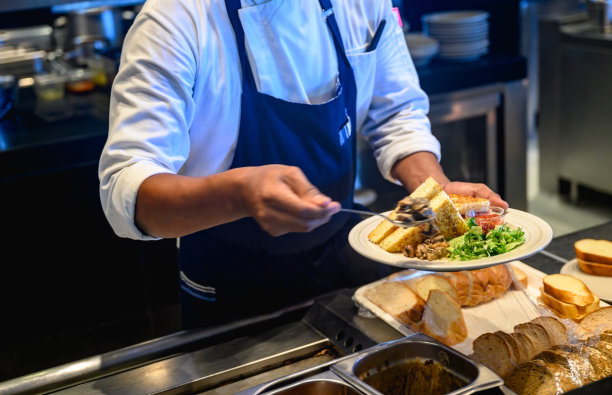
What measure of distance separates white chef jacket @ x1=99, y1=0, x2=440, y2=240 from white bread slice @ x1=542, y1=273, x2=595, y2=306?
20.7 inches

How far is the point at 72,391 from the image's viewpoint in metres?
1.61

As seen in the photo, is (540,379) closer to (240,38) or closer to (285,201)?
(285,201)

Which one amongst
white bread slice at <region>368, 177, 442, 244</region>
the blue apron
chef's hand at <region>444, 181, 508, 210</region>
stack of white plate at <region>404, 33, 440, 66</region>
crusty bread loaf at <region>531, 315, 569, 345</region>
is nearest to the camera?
crusty bread loaf at <region>531, 315, 569, 345</region>

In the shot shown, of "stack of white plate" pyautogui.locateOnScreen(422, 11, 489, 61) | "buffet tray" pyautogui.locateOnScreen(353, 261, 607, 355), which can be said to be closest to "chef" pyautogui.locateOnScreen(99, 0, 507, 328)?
"buffet tray" pyautogui.locateOnScreen(353, 261, 607, 355)

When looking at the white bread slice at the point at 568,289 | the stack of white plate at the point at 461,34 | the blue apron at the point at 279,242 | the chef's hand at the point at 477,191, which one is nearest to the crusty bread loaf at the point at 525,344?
the white bread slice at the point at 568,289

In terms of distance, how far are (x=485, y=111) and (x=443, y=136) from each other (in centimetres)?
26

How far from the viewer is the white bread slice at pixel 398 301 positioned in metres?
1.73

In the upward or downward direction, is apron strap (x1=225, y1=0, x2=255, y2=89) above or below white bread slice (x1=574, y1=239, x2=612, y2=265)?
above

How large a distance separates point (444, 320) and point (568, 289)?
32 centimetres

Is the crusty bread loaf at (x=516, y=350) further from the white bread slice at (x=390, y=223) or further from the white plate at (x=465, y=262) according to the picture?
the white bread slice at (x=390, y=223)

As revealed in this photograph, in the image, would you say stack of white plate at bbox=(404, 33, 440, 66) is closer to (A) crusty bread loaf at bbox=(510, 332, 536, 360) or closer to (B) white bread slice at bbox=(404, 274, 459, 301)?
(B) white bread slice at bbox=(404, 274, 459, 301)

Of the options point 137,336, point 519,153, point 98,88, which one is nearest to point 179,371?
point 137,336

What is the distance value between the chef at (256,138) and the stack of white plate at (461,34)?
189 cm

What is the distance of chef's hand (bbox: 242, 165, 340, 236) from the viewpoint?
4.58 ft
